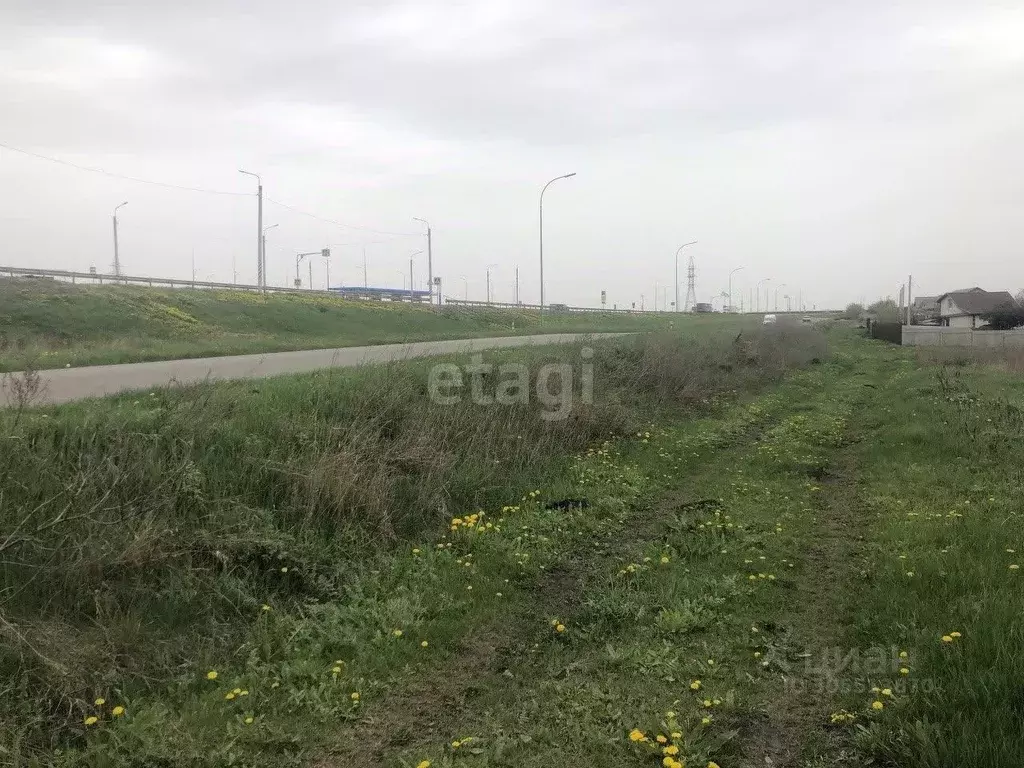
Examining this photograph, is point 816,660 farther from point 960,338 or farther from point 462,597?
point 960,338

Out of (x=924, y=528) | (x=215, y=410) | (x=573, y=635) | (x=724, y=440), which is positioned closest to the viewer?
(x=573, y=635)

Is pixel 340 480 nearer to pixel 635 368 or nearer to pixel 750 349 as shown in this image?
pixel 635 368

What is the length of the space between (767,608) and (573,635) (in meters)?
1.55

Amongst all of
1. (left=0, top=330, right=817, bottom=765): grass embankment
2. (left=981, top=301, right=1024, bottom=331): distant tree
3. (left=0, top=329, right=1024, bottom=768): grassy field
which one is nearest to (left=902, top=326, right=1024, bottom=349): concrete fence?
(left=981, top=301, right=1024, bottom=331): distant tree

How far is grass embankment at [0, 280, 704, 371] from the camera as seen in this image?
1589 cm

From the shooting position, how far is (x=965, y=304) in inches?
2817

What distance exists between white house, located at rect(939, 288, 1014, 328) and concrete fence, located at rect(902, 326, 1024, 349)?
102 feet

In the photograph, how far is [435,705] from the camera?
4148 mm

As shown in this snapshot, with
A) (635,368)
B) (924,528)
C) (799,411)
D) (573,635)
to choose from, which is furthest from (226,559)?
(799,411)

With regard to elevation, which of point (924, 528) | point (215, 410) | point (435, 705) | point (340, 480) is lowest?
point (435, 705)
